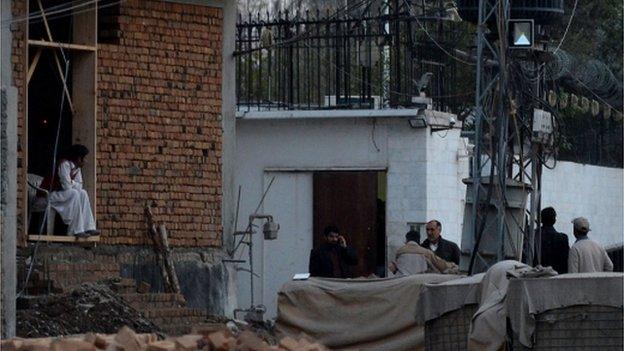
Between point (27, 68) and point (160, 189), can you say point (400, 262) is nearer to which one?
point (160, 189)

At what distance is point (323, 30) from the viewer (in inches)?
906

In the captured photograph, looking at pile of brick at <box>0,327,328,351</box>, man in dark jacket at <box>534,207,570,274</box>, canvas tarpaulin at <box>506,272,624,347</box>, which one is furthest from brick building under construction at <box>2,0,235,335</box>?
canvas tarpaulin at <box>506,272,624,347</box>

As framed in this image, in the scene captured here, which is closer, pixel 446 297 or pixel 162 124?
pixel 446 297

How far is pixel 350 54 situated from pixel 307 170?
66.6 inches

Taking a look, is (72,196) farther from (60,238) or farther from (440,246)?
(440,246)

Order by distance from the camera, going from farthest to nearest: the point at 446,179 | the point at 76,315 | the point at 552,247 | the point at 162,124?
the point at 446,179 → the point at 162,124 → the point at 552,247 → the point at 76,315

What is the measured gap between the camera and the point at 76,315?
55.0ft

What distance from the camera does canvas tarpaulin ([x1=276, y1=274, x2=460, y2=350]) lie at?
14.7m

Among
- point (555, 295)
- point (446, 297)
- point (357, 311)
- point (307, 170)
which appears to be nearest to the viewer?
point (555, 295)

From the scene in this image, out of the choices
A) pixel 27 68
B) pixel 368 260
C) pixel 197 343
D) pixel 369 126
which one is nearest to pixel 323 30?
pixel 369 126

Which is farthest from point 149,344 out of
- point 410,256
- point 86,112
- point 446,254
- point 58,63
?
point 446,254

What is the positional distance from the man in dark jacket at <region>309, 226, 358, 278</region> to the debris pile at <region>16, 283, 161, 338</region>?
2899mm

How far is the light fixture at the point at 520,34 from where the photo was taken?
17.4 metres

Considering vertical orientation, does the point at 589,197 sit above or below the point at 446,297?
above
